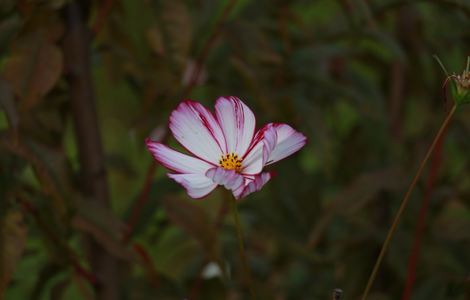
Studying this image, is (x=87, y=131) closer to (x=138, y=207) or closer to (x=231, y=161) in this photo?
(x=138, y=207)

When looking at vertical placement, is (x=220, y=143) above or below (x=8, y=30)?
below

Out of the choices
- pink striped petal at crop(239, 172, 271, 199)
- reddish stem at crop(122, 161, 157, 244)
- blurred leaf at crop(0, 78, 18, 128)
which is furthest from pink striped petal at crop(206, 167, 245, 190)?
reddish stem at crop(122, 161, 157, 244)

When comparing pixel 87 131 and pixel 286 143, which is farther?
pixel 87 131

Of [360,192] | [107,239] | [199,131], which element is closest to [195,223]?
[107,239]

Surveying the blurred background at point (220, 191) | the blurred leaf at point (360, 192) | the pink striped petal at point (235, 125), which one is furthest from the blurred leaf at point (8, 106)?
the blurred leaf at point (360, 192)

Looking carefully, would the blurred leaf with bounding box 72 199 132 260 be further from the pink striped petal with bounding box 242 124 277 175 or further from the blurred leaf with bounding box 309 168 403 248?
Result: the pink striped petal with bounding box 242 124 277 175

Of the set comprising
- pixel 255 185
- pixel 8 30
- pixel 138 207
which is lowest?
pixel 255 185

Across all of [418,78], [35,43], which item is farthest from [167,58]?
[418,78]
